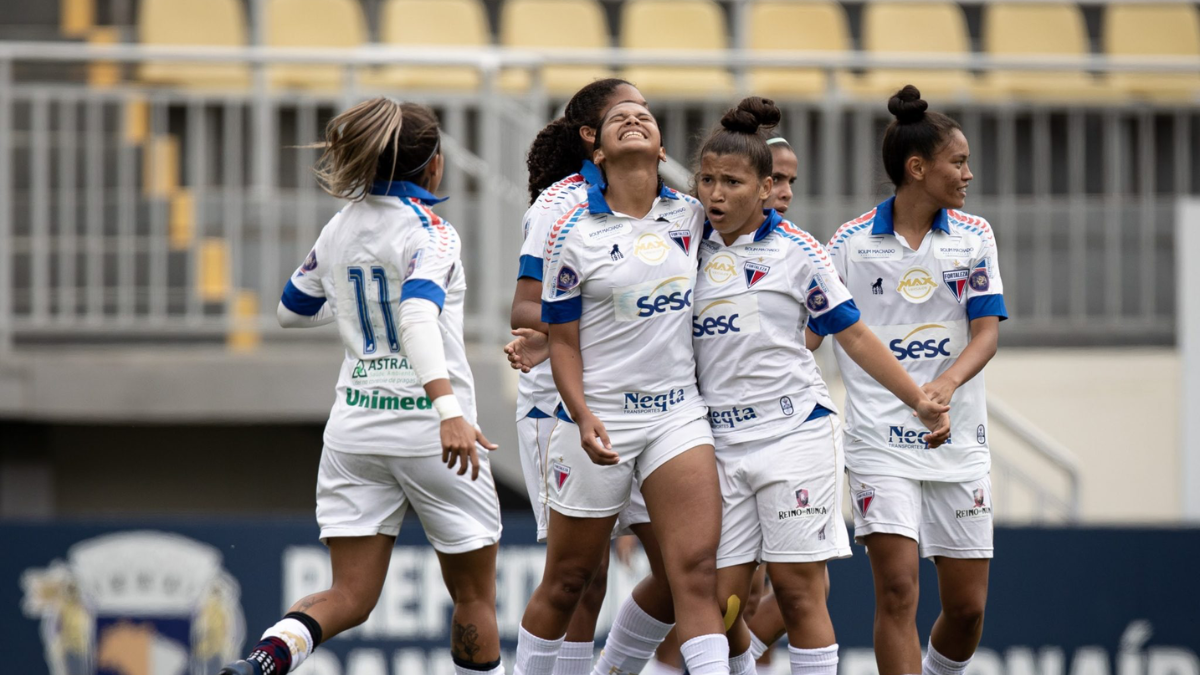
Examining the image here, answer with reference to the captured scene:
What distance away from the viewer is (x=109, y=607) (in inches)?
303

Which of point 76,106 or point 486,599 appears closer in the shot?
point 486,599

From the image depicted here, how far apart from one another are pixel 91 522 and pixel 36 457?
1.97 meters

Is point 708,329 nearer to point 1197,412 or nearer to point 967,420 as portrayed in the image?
point 967,420

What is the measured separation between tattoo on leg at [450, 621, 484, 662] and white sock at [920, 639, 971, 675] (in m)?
1.51

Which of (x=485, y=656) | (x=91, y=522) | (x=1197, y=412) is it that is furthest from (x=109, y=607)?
(x=1197, y=412)

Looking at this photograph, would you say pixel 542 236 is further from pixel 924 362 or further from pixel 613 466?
pixel 924 362

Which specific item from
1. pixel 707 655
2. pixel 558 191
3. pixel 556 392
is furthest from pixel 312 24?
pixel 707 655

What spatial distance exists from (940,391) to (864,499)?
46cm

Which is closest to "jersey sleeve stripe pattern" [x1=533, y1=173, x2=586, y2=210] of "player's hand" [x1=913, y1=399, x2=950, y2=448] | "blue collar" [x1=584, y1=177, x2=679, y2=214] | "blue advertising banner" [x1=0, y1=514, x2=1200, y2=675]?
"blue collar" [x1=584, y1=177, x2=679, y2=214]

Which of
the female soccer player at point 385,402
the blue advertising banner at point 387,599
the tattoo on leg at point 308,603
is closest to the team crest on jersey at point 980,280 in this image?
the female soccer player at point 385,402

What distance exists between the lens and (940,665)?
15.9 ft

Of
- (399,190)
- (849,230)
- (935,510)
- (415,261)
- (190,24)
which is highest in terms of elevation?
(190,24)

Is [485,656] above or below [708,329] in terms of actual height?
below

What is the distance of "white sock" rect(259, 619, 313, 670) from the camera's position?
430cm
